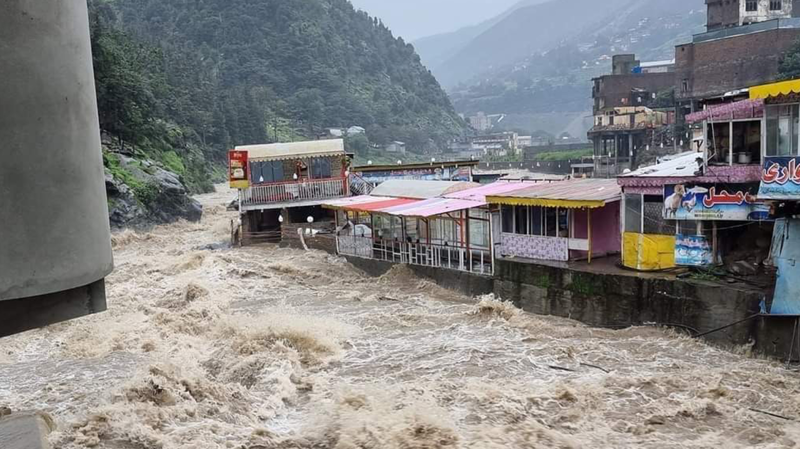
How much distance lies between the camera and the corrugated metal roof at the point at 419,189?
84.0 feet

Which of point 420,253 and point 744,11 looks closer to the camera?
point 420,253

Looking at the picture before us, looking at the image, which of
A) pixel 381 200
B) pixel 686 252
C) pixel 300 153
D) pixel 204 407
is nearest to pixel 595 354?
pixel 686 252

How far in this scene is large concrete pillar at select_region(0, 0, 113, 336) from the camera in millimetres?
4559

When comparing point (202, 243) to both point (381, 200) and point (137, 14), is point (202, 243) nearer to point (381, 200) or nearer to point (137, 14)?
point (381, 200)

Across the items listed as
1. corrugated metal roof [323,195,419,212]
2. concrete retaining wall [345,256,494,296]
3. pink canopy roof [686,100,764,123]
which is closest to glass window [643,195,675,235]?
pink canopy roof [686,100,764,123]

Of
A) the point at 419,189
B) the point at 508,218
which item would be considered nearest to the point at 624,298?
the point at 508,218

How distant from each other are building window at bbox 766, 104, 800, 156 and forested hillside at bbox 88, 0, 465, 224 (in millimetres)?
38495

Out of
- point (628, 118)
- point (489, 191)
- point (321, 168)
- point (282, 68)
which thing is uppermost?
point (282, 68)

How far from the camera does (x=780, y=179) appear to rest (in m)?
12.3

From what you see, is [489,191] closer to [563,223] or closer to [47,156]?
[563,223]

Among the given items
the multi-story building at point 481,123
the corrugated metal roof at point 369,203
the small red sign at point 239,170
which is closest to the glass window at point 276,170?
the small red sign at point 239,170

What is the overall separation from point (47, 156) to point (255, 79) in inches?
4345

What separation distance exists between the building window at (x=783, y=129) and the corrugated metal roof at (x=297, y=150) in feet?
66.2

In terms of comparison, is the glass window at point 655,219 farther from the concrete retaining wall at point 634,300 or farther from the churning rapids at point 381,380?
the churning rapids at point 381,380
